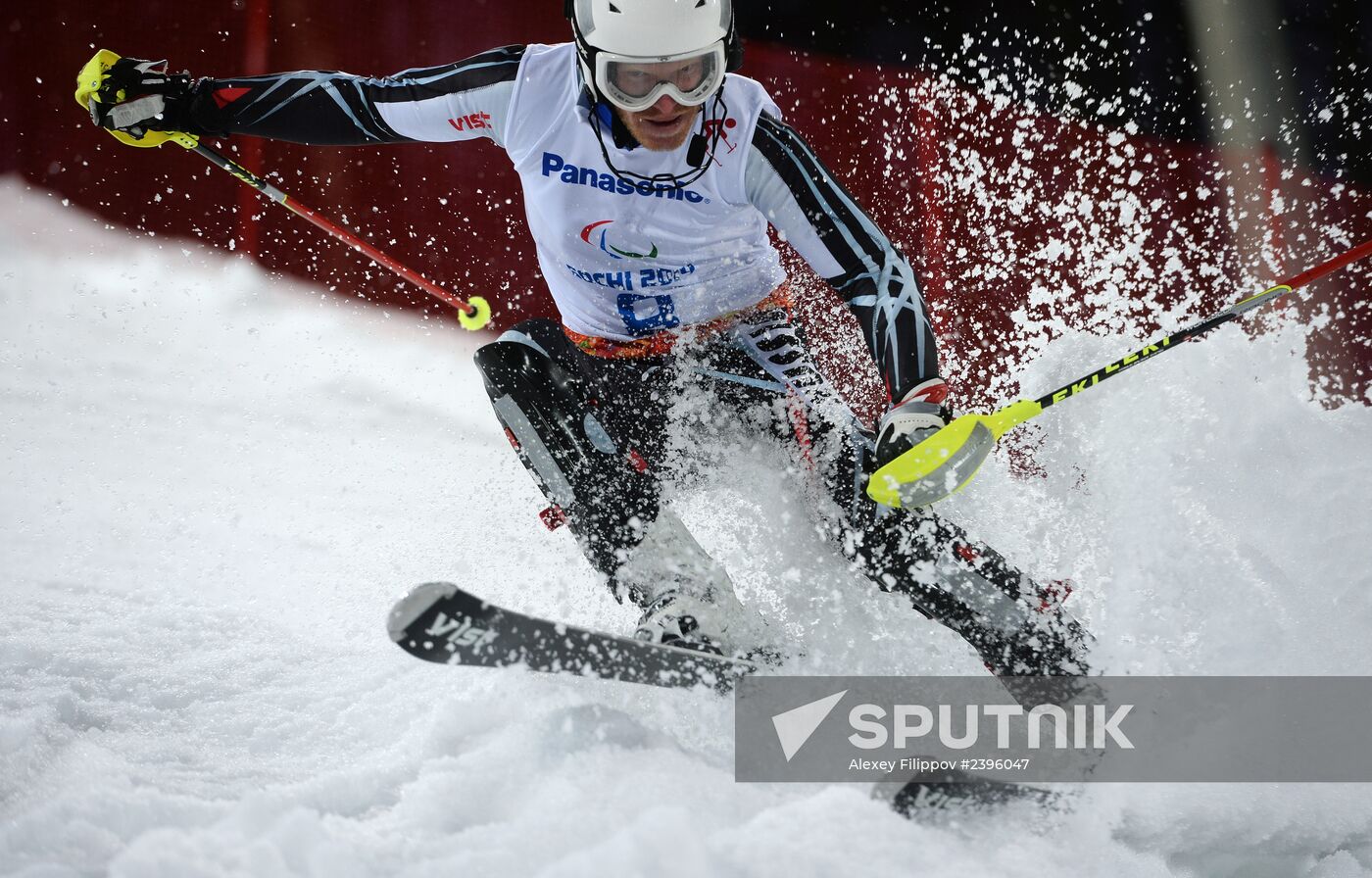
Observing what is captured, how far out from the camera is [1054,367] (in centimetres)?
347

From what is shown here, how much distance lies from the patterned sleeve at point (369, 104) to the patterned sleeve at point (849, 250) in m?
0.63

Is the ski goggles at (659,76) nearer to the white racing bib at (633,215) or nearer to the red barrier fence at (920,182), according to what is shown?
the white racing bib at (633,215)

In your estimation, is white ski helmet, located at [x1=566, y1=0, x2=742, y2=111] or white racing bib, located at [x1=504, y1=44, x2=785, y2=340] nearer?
white ski helmet, located at [x1=566, y1=0, x2=742, y2=111]

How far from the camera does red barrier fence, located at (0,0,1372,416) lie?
4.18 metres

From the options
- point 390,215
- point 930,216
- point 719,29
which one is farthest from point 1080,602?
point 390,215

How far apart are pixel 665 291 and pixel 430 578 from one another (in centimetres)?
141

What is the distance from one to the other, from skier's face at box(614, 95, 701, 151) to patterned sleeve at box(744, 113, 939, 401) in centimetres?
17

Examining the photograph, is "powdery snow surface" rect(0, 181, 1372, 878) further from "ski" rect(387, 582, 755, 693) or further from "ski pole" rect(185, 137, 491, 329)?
"ski pole" rect(185, 137, 491, 329)

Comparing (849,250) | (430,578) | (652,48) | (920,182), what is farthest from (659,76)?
(920,182)

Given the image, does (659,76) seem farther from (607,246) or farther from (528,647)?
(528,647)

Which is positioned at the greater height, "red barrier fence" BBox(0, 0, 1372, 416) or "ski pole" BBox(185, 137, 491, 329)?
"red barrier fence" BBox(0, 0, 1372, 416)

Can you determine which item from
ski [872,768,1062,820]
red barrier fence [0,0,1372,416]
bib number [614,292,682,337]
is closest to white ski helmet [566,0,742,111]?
bib number [614,292,682,337]

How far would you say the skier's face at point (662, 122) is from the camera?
2.00 m

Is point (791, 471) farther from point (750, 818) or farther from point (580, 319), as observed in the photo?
point (750, 818)
